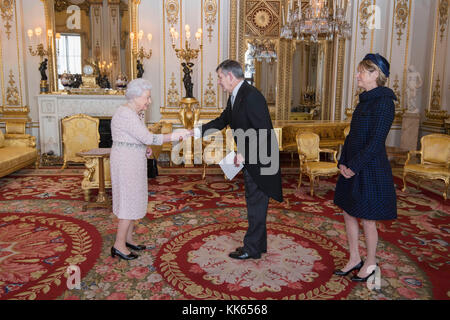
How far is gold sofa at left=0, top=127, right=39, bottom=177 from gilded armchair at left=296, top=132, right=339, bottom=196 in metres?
4.75

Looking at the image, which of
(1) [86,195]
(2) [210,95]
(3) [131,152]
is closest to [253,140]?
(3) [131,152]

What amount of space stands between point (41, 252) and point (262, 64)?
280 inches

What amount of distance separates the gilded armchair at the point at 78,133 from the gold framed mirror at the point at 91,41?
1.42 m

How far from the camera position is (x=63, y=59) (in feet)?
27.7

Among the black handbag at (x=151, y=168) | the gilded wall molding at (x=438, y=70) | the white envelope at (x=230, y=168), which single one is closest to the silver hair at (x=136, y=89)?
the white envelope at (x=230, y=168)

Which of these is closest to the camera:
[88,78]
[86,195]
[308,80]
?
[86,195]

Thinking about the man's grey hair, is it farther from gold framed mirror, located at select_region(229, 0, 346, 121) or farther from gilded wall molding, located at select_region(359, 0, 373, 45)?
gilded wall molding, located at select_region(359, 0, 373, 45)

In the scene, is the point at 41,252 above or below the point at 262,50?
below

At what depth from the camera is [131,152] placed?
3.14 metres

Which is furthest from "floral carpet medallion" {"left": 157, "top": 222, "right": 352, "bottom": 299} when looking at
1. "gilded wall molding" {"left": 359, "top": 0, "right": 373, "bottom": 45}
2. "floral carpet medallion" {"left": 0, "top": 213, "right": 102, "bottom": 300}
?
"gilded wall molding" {"left": 359, "top": 0, "right": 373, "bottom": 45}

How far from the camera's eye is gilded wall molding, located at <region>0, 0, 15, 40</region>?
8211 millimetres

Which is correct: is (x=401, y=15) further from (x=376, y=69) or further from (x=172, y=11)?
(x=376, y=69)

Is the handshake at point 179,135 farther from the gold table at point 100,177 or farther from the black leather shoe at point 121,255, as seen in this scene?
the gold table at point 100,177
